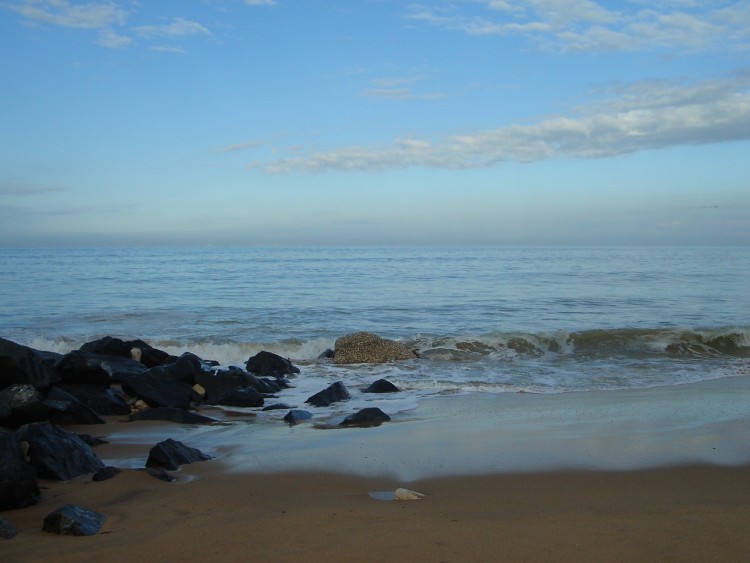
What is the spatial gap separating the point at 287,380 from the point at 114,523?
7285 mm

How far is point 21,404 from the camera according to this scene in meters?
7.03

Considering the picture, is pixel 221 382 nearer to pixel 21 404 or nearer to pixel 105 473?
pixel 21 404

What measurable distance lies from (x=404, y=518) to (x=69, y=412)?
500 centimetres

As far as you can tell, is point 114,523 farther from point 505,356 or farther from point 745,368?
point 745,368

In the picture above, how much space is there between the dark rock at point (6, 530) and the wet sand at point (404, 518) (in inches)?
3.0

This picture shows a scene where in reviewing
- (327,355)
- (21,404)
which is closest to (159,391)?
(21,404)

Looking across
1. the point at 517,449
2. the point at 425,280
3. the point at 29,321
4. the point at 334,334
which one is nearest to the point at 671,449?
the point at 517,449

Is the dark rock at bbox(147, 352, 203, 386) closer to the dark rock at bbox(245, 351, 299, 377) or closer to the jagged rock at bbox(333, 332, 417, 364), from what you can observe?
the dark rock at bbox(245, 351, 299, 377)

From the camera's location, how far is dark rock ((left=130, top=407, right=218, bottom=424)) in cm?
814

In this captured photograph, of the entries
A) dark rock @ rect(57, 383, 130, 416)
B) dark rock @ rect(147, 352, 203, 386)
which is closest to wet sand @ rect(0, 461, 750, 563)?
dark rock @ rect(57, 383, 130, 416)

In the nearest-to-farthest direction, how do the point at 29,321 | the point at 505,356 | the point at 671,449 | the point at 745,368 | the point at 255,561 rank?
1. the point at 255,561
2. the point at 671,449
3. the point at 745,368
4. the point at 505,356
5. the point at 29,321

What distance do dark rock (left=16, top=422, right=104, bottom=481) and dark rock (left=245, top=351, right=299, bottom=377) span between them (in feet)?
20.4

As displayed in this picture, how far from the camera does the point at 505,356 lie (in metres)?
14.9

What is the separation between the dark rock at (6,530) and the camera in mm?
4086
